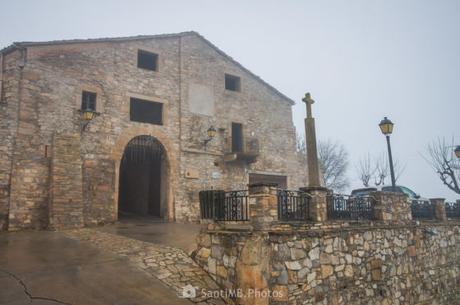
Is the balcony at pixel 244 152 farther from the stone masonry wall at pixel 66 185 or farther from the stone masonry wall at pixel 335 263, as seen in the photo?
the stone masonry wall at pixel 335 263

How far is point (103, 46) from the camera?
14141mm

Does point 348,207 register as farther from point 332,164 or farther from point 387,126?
point 332,164

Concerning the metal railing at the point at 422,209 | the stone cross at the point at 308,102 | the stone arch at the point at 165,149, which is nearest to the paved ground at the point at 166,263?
the stone arch at the point at 165,149

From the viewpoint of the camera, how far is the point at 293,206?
294 inches

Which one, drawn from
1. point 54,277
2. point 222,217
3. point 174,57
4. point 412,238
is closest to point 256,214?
point 222,217

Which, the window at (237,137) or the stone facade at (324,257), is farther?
the window at (237,137)

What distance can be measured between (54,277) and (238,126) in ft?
43.0

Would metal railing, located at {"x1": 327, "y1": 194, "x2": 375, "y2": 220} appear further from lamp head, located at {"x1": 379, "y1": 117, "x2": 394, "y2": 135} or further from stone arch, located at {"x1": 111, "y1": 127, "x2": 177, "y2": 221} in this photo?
stone arch, located at {"x1": 111, "y1": 127, "x2": 177, "y2": 221}

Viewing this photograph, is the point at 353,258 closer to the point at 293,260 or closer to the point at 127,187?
the point at 293,260

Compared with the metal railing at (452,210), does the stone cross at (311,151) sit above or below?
above

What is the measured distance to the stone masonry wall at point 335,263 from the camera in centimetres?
639

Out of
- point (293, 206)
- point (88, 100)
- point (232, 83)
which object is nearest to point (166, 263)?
point (293, 206)

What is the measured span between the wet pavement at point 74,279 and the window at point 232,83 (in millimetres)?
12600

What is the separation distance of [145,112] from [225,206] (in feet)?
37.0
